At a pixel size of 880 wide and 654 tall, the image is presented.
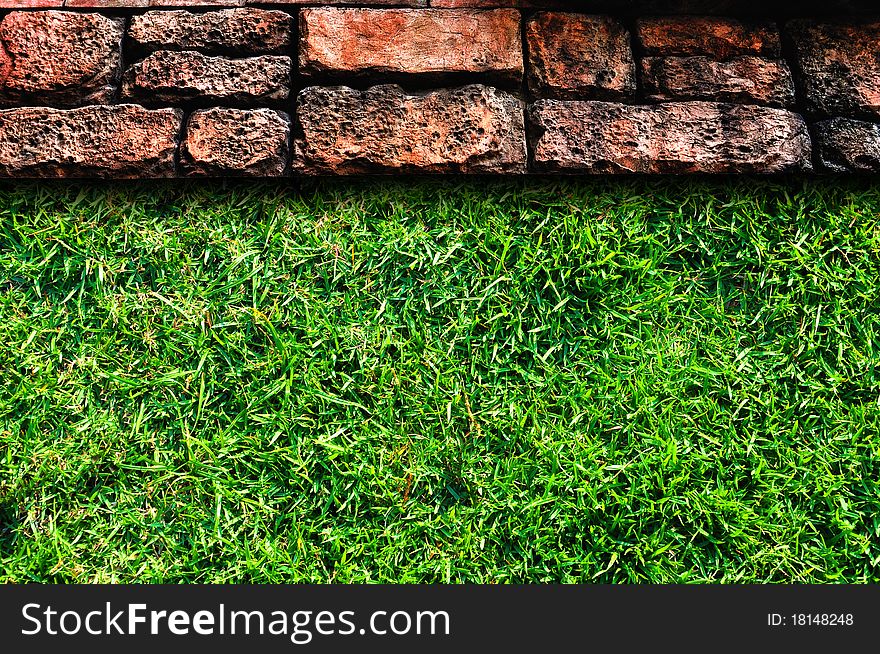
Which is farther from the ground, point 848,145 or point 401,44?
point 401,44

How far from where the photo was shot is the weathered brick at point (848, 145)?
154 centimetres

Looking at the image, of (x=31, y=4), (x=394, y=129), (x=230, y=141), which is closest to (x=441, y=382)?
(x=394, y=129)

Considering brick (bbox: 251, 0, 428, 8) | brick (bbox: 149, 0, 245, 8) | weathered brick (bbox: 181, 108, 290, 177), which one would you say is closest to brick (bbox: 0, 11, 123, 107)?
brick (bbox: 149, 0, 245, 8)

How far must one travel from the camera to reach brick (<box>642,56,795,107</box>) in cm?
155

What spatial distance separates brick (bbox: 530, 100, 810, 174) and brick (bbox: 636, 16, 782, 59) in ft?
0.46

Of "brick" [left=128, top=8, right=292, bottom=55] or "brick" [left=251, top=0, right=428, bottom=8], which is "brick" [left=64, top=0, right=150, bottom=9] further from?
"brick" [left=251, top=0, right=428, bottom=8]

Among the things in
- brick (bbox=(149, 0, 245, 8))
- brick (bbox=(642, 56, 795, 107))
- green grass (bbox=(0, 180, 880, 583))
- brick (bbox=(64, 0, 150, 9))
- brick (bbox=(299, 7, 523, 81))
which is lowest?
green grass (bbox=(0, 180, 880, 583))

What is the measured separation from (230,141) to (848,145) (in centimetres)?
151

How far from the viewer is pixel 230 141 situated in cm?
151

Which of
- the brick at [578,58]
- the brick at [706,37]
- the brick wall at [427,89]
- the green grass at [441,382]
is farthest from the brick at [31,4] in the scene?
the brick at [706,37]

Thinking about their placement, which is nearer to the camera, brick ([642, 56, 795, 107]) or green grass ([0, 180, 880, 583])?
green grass ([0, 180, 880, 583])

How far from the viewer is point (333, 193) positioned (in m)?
1.62

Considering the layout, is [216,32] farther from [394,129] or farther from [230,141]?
[394,129]

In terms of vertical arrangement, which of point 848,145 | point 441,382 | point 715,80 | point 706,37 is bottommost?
point 441,382
